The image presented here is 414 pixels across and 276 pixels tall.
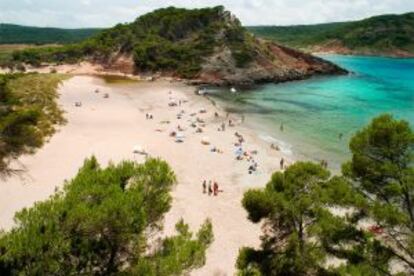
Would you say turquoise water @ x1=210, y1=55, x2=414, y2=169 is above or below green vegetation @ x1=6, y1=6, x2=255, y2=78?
below

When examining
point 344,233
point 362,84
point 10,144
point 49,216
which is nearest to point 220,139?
point 10,144

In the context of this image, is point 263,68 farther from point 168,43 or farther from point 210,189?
→ point 210,189

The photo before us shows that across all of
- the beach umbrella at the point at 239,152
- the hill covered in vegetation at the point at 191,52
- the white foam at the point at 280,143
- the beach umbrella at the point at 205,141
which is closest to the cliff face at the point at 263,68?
the hill covered in vegetation at the point at 191,52

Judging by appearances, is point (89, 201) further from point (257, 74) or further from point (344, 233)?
point (257, 74)

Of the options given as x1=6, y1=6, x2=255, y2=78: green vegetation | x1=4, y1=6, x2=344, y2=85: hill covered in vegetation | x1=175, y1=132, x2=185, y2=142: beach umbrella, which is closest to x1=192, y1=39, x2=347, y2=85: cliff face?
x1=4, y1=6, x2=344, y2=85: hill covered in vegetation

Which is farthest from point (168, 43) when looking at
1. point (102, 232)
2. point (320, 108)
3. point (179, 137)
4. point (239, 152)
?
point (102, 232)

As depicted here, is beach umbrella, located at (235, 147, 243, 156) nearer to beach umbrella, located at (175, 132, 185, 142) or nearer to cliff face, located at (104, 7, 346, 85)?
beach umbrella, located at (175, 132, 185, 142)
